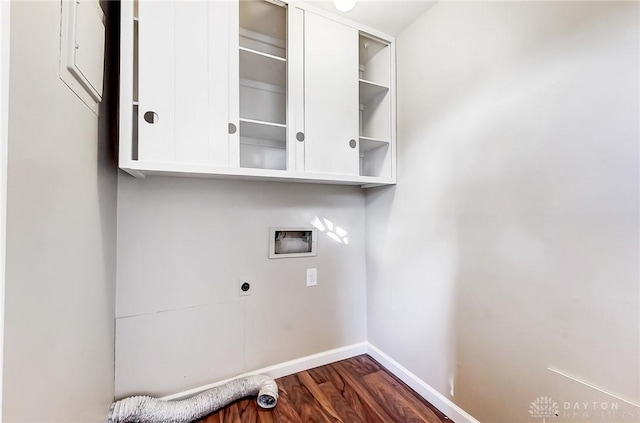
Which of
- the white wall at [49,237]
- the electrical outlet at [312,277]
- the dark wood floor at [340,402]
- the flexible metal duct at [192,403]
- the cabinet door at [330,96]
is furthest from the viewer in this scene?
the electrical outlet at [312,277]

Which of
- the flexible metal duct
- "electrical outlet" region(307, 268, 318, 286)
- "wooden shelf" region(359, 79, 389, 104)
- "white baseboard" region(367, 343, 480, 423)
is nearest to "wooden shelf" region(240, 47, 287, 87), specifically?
"wooden shelf" region(359, 79, 389, 104)

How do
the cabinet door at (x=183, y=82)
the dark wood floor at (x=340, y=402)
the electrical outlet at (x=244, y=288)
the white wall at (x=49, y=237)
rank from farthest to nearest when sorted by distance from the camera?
the electrical outlet at (x=244, y=288) < the dark wood floor at (x=340, y=402) < the cabinet door at (x=183, y=82) < the white wall at (x=49, y=237)

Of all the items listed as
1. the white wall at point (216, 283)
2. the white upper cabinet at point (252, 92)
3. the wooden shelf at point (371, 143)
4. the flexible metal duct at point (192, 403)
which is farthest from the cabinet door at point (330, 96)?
the flexible metal duct at point (192, 403)

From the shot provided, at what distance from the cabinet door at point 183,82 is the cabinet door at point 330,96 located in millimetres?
459

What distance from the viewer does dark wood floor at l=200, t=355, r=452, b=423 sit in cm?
143

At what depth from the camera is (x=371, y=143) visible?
185cm

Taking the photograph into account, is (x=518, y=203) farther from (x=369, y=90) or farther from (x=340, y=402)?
(x=340, y=402)

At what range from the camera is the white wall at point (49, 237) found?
62 centimetres

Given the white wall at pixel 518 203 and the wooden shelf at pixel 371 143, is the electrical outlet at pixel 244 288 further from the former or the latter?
the wooden shelf at pixel 371 143

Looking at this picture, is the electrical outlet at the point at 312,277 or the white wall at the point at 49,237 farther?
the electrical outlet at the point at 312,277

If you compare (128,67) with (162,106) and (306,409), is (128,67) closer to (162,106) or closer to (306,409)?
(162,106)

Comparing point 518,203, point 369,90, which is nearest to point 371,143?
point 369,90

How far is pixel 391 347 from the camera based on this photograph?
6.08 ft

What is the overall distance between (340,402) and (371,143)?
164 centimetres
